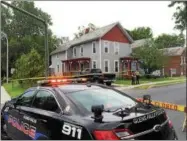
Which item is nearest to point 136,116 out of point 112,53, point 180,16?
point 180,16

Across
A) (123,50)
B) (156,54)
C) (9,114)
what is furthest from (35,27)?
(9,114)

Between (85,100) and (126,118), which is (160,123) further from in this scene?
(85,100)

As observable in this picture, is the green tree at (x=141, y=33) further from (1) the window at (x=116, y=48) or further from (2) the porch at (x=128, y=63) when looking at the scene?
(1) the window at (x=116, y=48)

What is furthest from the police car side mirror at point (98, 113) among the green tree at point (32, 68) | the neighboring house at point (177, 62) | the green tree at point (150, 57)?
the neighboring house at point (177, 62)

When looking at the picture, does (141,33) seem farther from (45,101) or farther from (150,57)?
(45,101)

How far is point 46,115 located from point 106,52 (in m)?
33.3

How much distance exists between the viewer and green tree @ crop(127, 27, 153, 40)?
6625 cm

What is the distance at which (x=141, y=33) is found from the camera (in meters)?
69.1

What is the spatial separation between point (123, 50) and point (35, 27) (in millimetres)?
17532

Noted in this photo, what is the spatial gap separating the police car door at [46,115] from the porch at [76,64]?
1283 inches

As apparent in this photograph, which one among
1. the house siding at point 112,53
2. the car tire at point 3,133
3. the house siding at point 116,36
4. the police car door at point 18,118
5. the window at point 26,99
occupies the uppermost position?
the house siding at point 116,36

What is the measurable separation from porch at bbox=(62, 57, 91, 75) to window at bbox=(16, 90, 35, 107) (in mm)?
31755

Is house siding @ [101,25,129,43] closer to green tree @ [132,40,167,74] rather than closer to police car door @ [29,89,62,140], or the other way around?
green tree @ [132,40,167,74]

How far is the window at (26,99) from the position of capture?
569 cm
